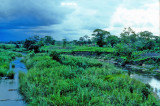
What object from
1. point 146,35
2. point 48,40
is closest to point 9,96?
point 146,35

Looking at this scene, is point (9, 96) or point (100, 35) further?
point (100, 35)

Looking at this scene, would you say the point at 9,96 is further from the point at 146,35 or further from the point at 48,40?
the point at 48,40

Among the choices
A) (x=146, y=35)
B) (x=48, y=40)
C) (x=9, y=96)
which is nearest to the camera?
(x=9, y=96)

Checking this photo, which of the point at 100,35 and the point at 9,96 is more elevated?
the point at 100,35

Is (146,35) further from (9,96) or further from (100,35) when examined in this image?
(9,96)

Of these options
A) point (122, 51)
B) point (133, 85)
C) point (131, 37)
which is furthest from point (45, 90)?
point (131, 37)

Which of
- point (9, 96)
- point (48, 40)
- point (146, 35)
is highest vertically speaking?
point (48, 40)

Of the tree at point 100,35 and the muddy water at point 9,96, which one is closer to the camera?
the muddy water at point 9,96

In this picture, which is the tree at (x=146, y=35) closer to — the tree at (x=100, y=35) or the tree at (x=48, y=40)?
the tree at (x=100, y=35)

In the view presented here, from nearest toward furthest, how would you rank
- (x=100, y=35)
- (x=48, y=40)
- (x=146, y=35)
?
1. (x=146, y=35)
2. (x=100, y=35)
3. (x=48, y=40)

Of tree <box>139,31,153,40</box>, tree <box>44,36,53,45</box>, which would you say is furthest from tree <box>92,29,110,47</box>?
tree <box>44,36,53,45</box>

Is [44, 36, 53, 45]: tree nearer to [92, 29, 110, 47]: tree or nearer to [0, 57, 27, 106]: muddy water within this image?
[92, 29, 110, 47]: tree

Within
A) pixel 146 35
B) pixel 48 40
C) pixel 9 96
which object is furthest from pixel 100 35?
pixel 9 96

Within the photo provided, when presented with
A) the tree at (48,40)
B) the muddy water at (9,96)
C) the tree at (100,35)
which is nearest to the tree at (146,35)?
the tree at (100,35)
